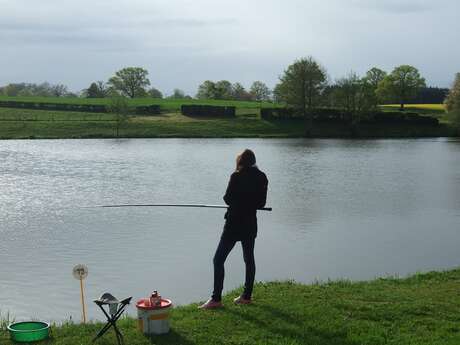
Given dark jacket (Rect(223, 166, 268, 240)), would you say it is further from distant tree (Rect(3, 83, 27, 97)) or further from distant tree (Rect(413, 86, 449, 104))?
distant tree (Rect(3, 83, 27, 97))

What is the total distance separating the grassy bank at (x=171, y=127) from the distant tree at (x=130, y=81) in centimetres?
4133

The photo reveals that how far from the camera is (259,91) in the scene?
127688mm

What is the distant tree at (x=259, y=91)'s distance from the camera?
412 feet

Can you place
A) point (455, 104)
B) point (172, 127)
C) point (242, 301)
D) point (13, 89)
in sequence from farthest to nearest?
point (13, 89) → point (455, 104) → point (172, 127) → point (242, 301)

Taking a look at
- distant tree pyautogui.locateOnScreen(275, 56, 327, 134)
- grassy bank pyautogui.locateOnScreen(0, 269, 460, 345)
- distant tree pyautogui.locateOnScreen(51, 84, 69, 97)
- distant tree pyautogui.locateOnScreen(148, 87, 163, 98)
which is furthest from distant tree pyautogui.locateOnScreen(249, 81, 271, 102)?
grassy bank pyautogui.locateOnScreen(0, 269, 460, 345)

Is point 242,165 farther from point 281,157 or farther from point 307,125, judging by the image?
point 307,125

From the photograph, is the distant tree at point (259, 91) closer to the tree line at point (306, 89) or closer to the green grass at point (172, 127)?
the tree line at point (306, 89)

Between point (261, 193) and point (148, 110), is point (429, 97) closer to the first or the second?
point (148, 110)

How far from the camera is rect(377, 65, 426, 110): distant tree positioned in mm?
96688

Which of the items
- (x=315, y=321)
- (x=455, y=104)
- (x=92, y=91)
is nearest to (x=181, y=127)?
(x=455, y=104)

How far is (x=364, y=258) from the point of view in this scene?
12.1 metres

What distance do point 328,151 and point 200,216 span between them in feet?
94.7

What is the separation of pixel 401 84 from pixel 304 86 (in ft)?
114

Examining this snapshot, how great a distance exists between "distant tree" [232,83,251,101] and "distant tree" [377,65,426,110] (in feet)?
110
